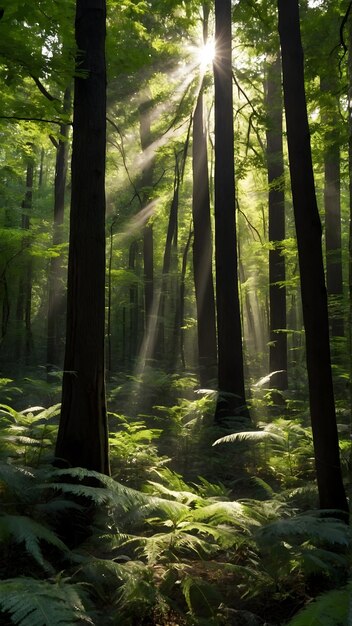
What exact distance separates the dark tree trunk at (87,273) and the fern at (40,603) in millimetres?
2171

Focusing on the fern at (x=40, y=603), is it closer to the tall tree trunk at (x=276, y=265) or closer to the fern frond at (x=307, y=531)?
the fern frond at (x=307, y=531)

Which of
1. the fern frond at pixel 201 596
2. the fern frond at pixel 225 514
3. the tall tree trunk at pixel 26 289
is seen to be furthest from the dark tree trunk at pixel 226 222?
the tall tree trunk at pixel 26 289

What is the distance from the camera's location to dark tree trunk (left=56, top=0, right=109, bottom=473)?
193 inches

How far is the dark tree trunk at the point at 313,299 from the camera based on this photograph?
4.91 metres

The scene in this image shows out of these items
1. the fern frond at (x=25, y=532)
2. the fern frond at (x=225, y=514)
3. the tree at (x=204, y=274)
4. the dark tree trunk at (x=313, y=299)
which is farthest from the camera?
the tree at (x=204, y=274)

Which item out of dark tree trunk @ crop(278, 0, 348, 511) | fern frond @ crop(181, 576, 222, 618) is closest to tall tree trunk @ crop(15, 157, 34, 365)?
dark tree trunk @ crop(278, 0, 348, 511)

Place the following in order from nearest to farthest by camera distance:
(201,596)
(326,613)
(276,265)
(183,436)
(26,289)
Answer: (326,613)
(201,596)
(183,436)
(276,265)
(26,289)

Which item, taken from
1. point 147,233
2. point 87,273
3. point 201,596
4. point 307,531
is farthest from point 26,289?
point 307,531

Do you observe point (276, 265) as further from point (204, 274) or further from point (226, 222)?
point (226, 222)

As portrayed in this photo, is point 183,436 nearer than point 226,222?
Yes

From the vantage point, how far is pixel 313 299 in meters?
5.15

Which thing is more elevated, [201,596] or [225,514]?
[225,514]

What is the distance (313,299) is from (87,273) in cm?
258

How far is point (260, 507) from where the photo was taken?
15.4 ft
